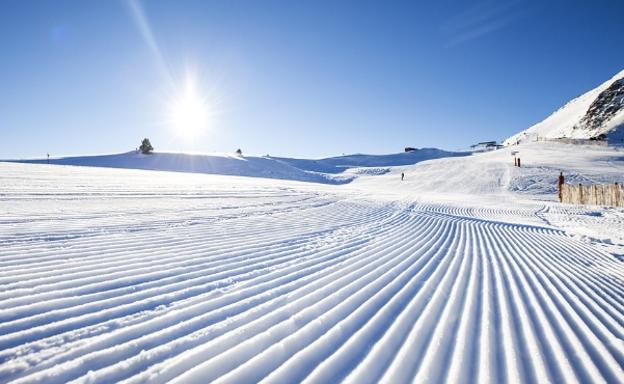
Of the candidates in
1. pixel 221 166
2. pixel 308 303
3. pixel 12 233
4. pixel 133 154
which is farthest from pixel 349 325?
pixel 133 154

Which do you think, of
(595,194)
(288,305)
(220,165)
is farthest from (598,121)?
(288,305)

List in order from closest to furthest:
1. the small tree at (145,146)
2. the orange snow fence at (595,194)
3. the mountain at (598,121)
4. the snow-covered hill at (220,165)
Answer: the orange snow fence at (595,194), the snow-covered hill at (220,165), the small tree at (145,146), the mountain at (598,121)

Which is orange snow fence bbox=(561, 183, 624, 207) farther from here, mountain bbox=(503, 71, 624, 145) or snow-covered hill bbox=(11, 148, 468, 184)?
mountain bbox=(503, 71, 624, 145)

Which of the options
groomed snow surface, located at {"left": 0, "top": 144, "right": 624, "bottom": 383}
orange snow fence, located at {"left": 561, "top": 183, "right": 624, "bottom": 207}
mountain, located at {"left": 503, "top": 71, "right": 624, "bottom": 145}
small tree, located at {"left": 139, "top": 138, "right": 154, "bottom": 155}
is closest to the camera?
groomed snow surface, located at {"left": 0, "top": 144, "right": 624, "bottom": 383}

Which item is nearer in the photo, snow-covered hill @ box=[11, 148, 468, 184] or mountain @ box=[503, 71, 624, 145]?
snow-covered hill @ box=[11, 148, 468, 184]

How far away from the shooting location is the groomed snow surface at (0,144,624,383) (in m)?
2.51

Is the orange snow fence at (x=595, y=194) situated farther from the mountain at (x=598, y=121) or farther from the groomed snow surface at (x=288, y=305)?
the mountain at (x=598, y=121)

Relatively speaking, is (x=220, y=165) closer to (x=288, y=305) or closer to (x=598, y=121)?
(x=288, y=305)

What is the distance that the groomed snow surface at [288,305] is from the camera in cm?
251

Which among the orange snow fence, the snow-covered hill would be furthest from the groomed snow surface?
the snow-covered hill

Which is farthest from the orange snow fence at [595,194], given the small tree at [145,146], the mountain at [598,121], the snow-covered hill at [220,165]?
the mountain at [598,121]

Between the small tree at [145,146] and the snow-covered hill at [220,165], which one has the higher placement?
the small tree at [145,146]

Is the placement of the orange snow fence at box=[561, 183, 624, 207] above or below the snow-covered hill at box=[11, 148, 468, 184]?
below

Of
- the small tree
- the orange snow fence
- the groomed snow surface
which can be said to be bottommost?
the orange snow fence
